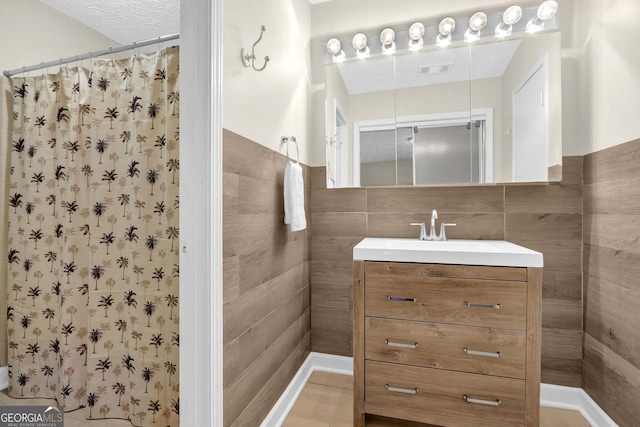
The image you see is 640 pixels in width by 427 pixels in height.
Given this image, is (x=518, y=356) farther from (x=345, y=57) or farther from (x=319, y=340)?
(x=345, y=57)

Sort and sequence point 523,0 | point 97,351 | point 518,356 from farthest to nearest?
point 523,0 < point 97,351 < point 518,356

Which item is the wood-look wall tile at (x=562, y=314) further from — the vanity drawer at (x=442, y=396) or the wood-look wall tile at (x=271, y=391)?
the wood-look wall tile at (x=271, y=391)

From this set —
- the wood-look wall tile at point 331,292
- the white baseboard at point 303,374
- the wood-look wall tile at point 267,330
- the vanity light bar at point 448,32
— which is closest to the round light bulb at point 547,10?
the vanity light bar at point 448,32

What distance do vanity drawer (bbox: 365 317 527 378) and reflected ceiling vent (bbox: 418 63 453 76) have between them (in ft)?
4.95

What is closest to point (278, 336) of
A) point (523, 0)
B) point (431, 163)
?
point (431, 163)

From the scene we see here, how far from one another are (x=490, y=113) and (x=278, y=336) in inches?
70.8

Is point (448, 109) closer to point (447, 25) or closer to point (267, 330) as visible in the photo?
point (447, 25)

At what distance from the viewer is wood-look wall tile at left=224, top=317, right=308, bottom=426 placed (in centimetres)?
116

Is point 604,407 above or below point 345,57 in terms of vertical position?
below

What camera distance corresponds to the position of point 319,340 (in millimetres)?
2109

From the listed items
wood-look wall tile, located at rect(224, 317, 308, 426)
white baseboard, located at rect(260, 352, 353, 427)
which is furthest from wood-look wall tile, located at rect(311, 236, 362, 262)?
white baseboard, located at rect(260, 352, 353, 427)

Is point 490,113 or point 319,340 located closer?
point 490,113

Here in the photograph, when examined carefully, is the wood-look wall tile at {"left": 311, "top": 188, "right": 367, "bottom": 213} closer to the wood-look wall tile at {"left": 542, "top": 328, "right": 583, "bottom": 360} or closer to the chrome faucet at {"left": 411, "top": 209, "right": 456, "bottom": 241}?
the chrome faucet at {"left": 411, "top": 209, "right": 456, "bottom": 241}

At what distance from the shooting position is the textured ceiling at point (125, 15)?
2.02 metres
